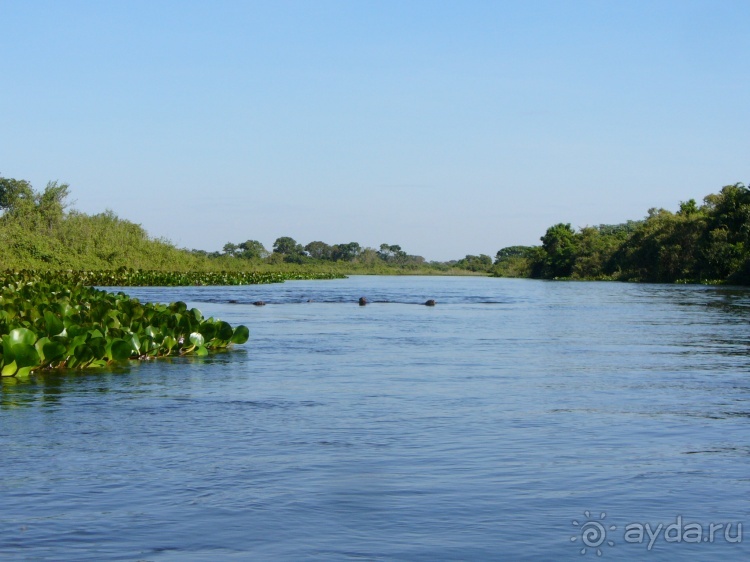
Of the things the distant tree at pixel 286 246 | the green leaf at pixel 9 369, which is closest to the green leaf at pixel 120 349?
the green leaf at pixel 9 369

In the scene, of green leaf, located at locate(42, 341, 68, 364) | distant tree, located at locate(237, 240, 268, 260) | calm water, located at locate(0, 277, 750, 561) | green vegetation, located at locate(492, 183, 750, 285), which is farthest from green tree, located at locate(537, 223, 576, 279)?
green leaf, located at locate(42, 341, 68, 364)

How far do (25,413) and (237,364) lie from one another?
5.82 meters

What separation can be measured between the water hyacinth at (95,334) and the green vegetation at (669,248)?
5573 cm

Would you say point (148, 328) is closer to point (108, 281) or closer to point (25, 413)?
point (25, 413)

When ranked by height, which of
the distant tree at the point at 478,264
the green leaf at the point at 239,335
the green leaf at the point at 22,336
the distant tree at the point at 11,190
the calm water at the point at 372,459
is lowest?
the calm water at the point at 372,459

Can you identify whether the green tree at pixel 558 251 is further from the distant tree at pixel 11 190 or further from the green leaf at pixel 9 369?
the green leaf at pixel 9 369

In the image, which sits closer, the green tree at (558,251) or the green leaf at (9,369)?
the green leaf at (9,369)

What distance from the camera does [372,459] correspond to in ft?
25.9

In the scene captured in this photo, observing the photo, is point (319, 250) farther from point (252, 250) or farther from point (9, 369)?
point (9, 369)

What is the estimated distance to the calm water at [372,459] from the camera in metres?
5.69

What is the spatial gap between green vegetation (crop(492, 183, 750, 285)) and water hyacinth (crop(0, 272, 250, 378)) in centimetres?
5573

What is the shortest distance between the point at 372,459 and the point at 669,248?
3186 inches

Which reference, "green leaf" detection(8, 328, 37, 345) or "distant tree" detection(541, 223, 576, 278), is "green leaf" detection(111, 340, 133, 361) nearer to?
"green leaf" detection(8, 328, 37, 345)

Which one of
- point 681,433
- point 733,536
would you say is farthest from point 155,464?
point 681,433
